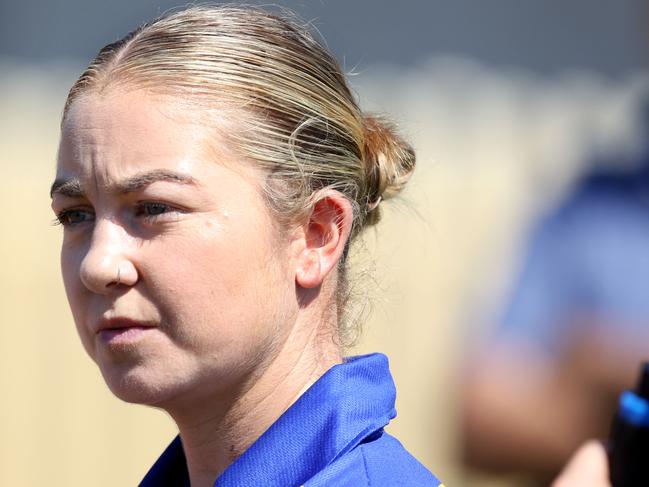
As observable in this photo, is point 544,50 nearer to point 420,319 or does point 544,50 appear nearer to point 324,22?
point 324,22

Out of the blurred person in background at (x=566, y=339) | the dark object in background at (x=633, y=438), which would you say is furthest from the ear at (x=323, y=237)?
the blurred person in background at (x=566, y=339)

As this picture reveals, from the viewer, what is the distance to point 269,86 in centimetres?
210

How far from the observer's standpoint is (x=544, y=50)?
4.71 meters

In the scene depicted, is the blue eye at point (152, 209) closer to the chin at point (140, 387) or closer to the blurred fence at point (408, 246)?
the chin at point (140, 387)

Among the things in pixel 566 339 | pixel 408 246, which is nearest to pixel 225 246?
pixel 566 339

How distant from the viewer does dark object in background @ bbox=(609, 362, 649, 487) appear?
163cm

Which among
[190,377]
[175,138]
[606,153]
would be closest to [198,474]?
[190,377]

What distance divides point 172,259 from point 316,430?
1.16ft

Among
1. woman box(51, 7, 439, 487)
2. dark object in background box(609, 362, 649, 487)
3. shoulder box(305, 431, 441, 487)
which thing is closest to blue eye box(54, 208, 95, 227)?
woman box(51, 7, 439, 487)

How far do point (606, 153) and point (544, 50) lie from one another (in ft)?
3.49

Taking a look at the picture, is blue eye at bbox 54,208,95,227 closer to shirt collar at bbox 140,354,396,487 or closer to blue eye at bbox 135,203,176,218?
blue eye at bbox 135,203,176,218

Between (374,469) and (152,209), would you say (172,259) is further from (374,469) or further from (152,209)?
(374,469)

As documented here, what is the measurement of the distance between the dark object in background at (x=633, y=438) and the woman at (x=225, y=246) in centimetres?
37

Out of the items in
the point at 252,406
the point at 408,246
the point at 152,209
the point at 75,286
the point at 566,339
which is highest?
the point at 152,209
